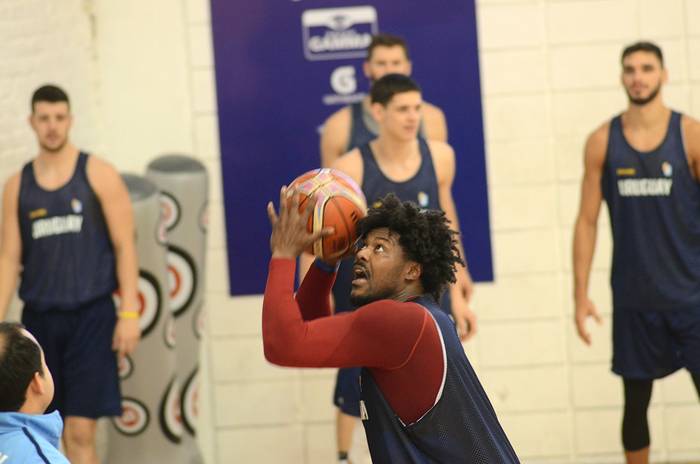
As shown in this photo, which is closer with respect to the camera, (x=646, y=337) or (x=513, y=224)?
(x=646, y=337)

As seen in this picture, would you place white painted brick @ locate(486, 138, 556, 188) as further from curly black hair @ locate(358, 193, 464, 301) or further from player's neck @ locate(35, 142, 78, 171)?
curly black hair @ locate(358, 193, 464, 301)

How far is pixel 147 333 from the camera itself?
6.59 metres

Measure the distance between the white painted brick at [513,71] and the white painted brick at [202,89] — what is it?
1.52m

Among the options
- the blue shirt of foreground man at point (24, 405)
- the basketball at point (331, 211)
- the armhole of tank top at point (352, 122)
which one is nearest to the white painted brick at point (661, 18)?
the armhole of tank top at point (352, 122)

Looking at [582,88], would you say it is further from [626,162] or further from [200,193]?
[200,193]

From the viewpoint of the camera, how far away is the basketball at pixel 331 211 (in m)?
3.59

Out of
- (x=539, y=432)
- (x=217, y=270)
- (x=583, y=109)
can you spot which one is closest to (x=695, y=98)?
(x=583, y=109)

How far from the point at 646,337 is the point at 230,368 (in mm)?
2554

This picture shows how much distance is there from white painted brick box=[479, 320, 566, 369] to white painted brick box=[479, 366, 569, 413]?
51 millimetres

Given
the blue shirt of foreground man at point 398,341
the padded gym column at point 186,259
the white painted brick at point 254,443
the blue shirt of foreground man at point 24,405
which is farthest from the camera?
the white painted brick at point 254,443

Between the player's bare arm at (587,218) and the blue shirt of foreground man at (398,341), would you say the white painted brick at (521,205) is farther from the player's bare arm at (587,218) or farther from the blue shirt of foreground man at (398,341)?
the blue shirt of foreground man at (398,341)

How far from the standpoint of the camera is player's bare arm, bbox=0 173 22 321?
596 centimetres

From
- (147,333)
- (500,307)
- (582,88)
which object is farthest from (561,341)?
(147,333)

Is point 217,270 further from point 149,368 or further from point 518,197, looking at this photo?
point 518,197
